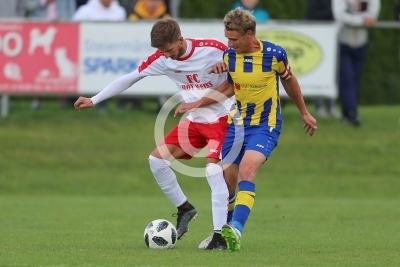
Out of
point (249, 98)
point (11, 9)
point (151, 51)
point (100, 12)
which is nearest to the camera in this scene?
point (249, 98)

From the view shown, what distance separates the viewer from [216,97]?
9.34 m

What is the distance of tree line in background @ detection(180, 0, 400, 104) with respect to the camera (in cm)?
2280

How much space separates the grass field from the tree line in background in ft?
5.06

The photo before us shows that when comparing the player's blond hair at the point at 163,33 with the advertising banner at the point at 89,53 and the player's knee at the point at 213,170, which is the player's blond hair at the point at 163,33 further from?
the advertising banner at the point at 89,53

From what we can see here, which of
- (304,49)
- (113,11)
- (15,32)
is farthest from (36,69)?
(304,49)

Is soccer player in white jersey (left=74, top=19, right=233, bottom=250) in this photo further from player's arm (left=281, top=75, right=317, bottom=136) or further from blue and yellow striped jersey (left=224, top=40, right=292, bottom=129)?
player's arm (left=281, top=75, right=317, bottom=136)

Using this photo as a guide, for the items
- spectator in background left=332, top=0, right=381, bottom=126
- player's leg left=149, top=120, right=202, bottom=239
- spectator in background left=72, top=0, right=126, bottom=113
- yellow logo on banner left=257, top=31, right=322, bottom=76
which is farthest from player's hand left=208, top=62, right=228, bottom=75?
spectator in background left=72, top=0, right=126, bottom=113

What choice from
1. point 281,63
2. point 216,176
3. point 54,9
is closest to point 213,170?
point 216,176

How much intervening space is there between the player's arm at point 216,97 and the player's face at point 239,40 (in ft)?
1.54

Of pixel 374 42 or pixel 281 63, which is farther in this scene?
pixel 374 42

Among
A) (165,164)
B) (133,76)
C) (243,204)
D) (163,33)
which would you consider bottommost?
(165,164)

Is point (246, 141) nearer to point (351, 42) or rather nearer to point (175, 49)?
point (175, 49)

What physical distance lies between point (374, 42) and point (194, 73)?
14565mm

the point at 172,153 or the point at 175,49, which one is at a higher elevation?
the point at 175,49
